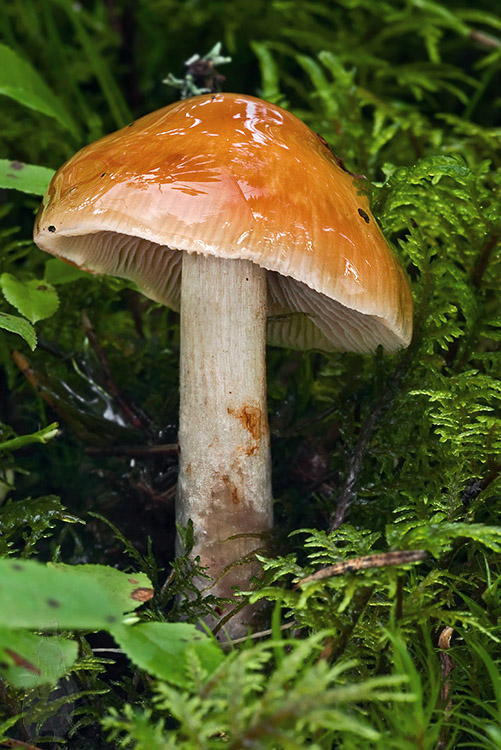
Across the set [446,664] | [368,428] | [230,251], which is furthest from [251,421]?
[446,664]

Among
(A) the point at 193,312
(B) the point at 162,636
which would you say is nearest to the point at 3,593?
(B) the point at 162,636

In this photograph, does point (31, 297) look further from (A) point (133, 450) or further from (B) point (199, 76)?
(B) point (199, 76)

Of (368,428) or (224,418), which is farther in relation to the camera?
(368,428)

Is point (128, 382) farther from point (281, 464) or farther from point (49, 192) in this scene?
point (49, 192)

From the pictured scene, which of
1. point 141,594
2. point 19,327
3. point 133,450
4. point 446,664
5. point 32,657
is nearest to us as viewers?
point 32,657

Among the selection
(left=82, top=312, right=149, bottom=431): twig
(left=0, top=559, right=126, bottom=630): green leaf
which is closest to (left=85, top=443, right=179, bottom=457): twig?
(left=82, top=312, right=149, bottom=431): twig

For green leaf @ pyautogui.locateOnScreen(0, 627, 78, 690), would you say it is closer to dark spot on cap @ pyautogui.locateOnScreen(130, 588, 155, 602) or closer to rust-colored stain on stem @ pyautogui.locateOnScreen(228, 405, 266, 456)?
dark spot on cap @ pyautogui.locateOnScreen(130, 588, 155, 602)
